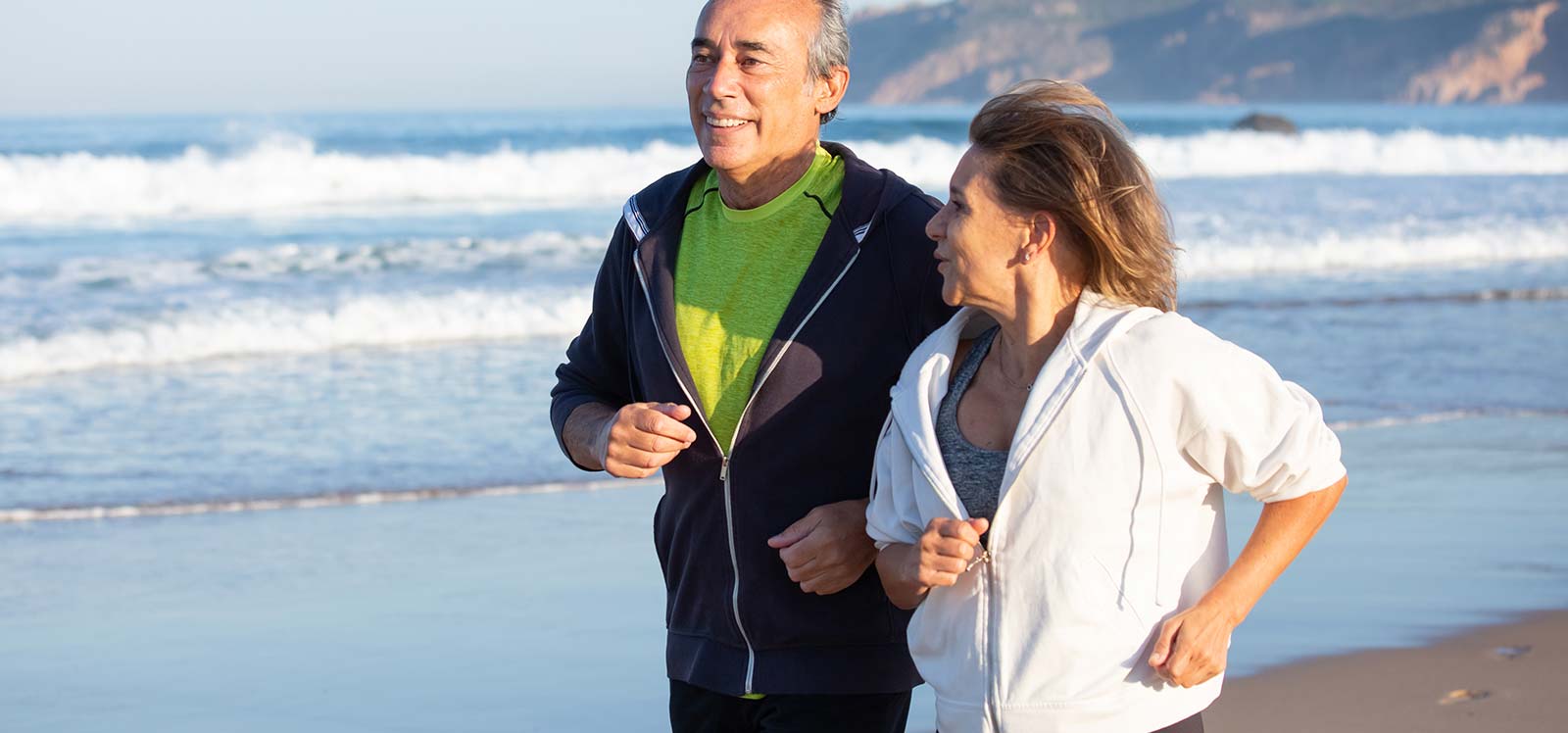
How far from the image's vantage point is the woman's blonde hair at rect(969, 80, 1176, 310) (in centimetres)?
203

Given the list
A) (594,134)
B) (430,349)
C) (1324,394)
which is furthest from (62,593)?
(594,134)

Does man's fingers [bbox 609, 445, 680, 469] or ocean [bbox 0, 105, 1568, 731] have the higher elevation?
man's fingers [bbox 609, 445, 680, 469]

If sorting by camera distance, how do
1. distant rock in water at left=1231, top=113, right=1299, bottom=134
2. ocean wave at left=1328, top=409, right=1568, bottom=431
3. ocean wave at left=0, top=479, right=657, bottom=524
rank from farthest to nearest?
1. distant rock in water at left=1231, top=113, right=1299, bottom=134
2. ocean wave at left=1328, top=409, right=1568, bottom=431
3. ocean wave at left=0, top=479, right=657, bottom=524

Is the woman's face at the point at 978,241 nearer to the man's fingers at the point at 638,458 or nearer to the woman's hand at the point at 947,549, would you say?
the woman's hand at the point at 947,549

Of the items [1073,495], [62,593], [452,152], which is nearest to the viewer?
[1073,495]

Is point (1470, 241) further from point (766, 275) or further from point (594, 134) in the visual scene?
point (594, 134)

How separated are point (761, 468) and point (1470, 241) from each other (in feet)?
53.0

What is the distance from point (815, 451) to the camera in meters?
2.41

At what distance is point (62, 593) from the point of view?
530 cm

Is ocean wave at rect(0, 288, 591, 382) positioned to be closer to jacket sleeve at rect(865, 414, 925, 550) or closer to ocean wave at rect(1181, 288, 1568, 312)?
ocean wave at rect(1181, 288, 1568, 312)

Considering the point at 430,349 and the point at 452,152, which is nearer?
the point at 430,349

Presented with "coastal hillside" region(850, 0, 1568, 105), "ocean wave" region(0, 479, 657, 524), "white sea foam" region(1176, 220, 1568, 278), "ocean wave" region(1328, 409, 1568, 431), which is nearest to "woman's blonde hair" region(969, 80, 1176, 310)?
"ocean wave" region(0, 479, 657, 524)

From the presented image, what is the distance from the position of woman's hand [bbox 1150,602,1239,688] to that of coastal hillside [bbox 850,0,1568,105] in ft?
372

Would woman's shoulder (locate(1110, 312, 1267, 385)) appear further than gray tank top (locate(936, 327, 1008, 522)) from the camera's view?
No
